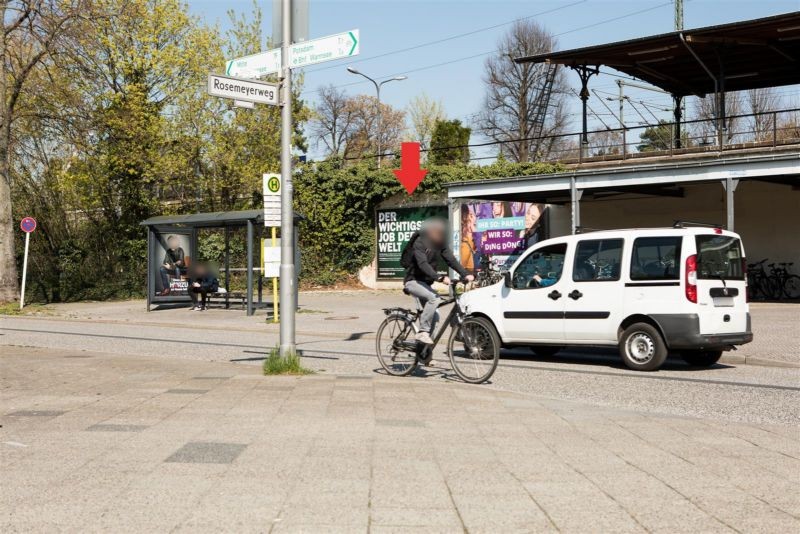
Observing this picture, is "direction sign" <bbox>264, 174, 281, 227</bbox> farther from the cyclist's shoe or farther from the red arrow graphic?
the red arrow graphic

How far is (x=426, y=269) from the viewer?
9156 millimetres

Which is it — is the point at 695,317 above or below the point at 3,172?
below

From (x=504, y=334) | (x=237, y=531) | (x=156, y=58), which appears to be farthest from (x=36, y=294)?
(x=237, y=531)

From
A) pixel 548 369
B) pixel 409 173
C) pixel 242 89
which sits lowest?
pixel 548 369

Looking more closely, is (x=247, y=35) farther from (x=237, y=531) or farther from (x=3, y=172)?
(x=237, y=531)

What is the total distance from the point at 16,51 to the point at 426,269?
71.4ft

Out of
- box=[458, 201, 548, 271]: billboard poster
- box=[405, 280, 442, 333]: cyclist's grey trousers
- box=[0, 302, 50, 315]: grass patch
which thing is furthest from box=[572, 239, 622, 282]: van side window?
box=[458, 201, 548, 271]: billboard poster

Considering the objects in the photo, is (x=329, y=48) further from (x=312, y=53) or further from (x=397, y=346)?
(x=397, y=346)

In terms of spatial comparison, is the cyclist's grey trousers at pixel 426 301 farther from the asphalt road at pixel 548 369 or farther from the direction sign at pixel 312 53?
the direction sign at pixel 312 53

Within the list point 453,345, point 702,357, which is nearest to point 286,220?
point 453,345

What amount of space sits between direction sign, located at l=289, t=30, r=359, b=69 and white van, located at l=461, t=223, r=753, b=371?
4189mm

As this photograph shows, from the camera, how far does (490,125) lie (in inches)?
2324

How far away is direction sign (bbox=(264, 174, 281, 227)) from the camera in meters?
13.5

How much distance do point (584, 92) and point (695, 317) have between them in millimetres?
20480
